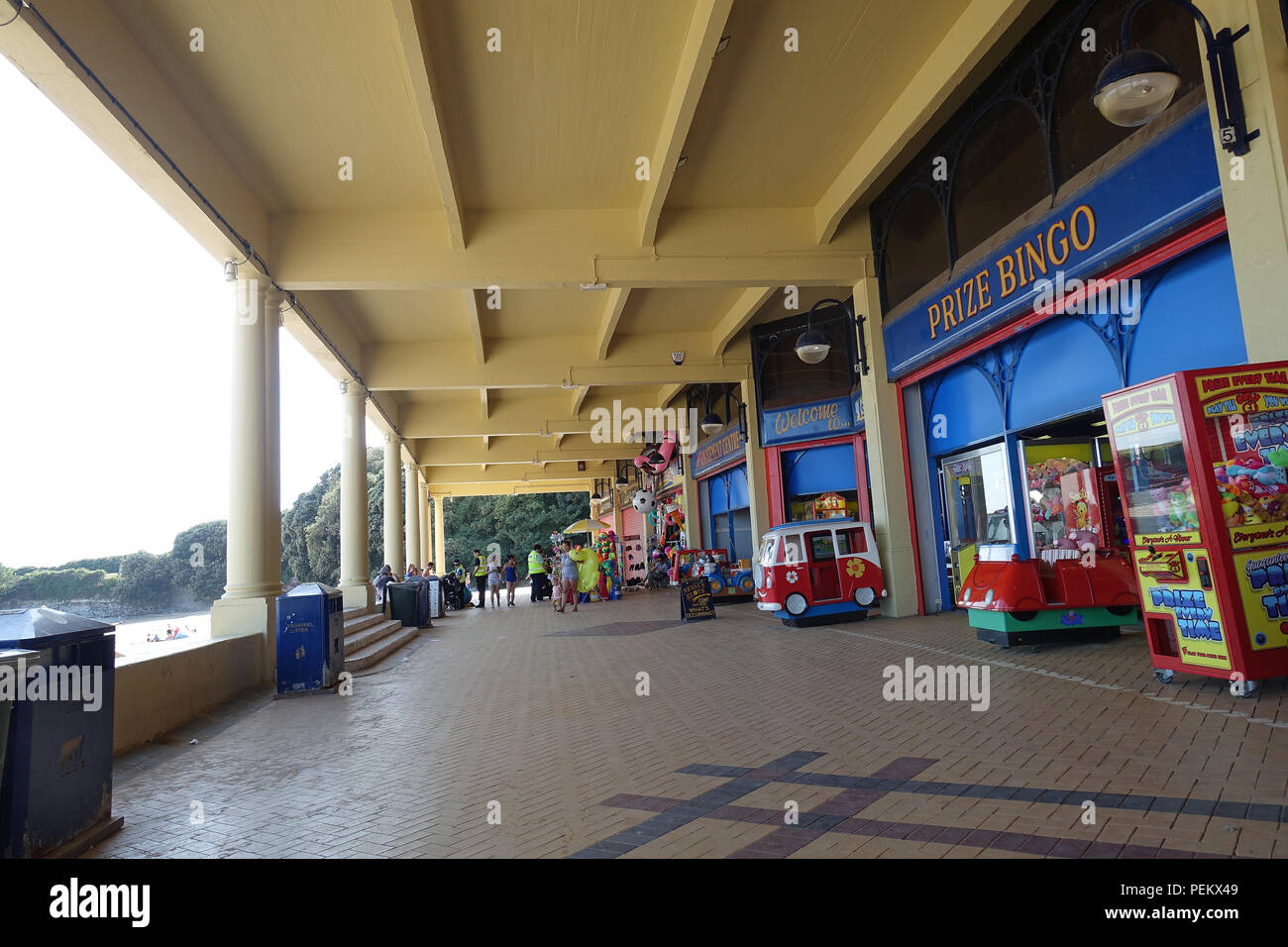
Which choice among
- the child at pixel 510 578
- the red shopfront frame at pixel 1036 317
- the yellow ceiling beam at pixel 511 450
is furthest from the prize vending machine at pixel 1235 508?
the yellow ceiling beam at pixel 511 450

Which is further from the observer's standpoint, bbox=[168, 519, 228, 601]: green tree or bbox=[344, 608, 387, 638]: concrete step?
bbox=[168, 519, 228, 601]: green tree

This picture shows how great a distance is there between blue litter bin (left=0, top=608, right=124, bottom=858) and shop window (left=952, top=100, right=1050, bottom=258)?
9001 millimetres

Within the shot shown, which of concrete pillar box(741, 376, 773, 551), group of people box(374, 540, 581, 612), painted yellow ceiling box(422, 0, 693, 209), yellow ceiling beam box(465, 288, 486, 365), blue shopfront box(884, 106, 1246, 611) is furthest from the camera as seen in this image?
group of people box(374, 540, 581, 612)

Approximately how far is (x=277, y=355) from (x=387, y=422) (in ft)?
28.8

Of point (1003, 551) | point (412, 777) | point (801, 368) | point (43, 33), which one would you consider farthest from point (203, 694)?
point (801, 368)

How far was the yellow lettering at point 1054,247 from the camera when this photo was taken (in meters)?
7.42

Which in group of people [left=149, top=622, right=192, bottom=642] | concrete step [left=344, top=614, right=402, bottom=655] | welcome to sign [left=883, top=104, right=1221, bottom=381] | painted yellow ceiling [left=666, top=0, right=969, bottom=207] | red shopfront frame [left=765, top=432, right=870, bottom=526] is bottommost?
concrete step [left=344, top=614, right=402, bottom=655]

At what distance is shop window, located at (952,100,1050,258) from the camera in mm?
8109

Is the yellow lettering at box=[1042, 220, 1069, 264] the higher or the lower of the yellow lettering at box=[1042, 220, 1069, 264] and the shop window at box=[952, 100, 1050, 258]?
the lower

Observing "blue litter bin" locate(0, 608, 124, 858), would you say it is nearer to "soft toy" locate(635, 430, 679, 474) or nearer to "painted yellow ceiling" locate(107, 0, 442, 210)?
"painted yellow ceiling" locate(107, 0, 442, 210)

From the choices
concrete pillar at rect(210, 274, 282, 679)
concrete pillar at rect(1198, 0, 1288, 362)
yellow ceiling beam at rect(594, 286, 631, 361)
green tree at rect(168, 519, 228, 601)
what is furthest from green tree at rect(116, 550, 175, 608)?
concrete pillar at rect(1198, 0, 1288, 362)

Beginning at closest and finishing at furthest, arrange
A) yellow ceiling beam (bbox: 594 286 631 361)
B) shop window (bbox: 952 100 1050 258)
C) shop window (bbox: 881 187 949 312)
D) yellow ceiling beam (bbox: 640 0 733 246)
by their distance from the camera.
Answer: yellow ceiling beam (bbox: 640 0 733 246) → shop window (bbox: 952 100 1050 258) → shop window (bbox: 881 187 949 312) → yellow ceiling beam (bbox: 594 286 631 361)

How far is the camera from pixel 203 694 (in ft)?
23.7

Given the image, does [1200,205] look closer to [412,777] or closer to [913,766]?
[913,766]
